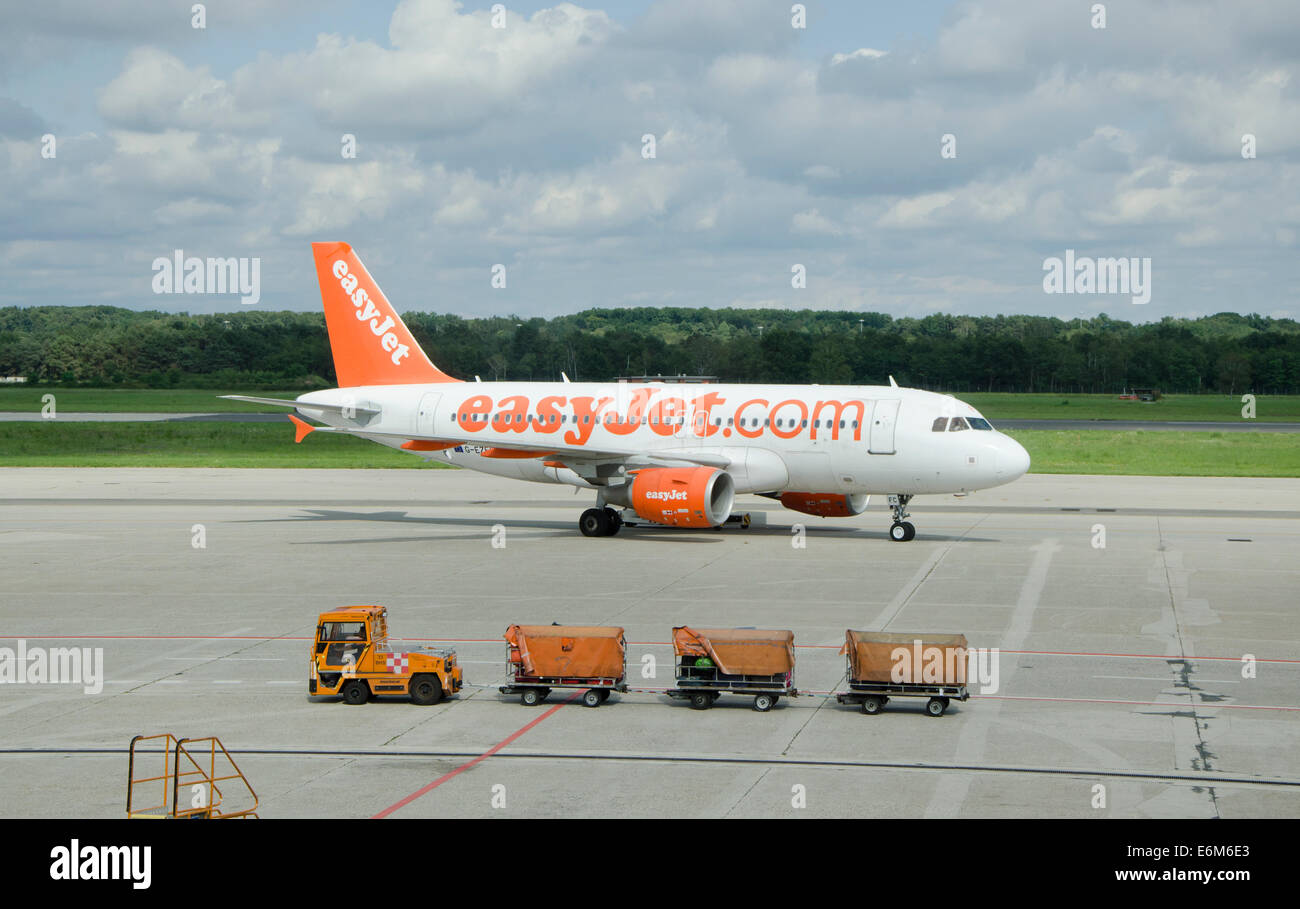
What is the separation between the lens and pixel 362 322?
166 feet

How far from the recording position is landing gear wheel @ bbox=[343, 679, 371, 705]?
20375mm

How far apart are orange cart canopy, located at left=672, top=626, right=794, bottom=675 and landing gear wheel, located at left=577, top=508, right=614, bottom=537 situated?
918 inches

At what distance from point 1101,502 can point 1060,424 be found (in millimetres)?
63458

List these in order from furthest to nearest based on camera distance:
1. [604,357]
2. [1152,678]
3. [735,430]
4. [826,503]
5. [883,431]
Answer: [604,357] < [826,503] < [735,430] < [883,431] < [1152,678]

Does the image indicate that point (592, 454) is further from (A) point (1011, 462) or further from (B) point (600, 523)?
(A) point (1011, 462)

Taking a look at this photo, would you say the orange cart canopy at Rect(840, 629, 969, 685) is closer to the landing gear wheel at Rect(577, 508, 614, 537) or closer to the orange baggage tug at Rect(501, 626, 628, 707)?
the orange baggage tug at Rect(501, 626, 628, 707)

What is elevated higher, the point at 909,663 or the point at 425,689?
the point at 909,663

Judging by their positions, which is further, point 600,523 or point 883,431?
point 600,523

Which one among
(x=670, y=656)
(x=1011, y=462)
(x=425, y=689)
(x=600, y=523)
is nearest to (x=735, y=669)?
(x=670, y=656)

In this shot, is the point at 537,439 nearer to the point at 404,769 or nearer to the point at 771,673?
the point at 771,673

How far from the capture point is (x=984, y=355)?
178 meters

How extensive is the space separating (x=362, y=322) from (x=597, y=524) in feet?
45.2

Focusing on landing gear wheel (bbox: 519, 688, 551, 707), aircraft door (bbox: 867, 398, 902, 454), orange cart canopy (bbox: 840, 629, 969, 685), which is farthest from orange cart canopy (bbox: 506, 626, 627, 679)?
aircraft door (bbox: 867, 398, 902, 454)
